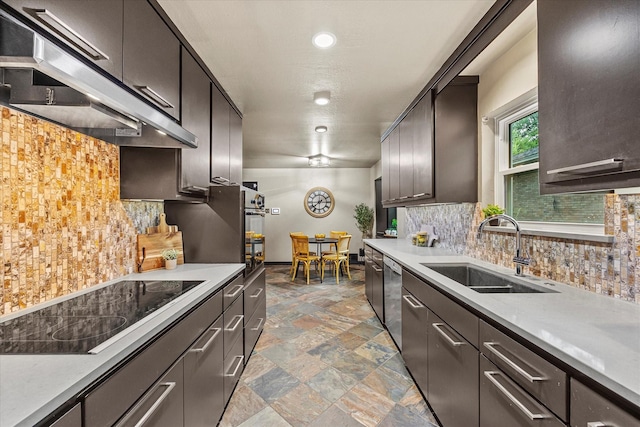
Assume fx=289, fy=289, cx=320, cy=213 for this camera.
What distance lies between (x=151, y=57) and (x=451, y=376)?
2261 millimetres

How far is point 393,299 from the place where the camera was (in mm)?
2744

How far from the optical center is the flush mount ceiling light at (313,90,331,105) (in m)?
2.79

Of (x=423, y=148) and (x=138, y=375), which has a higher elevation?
(x=423, y=148)

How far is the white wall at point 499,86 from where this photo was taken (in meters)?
1.91

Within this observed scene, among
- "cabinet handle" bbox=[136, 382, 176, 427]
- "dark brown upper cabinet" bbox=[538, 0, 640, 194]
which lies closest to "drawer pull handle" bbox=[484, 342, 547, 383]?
"dark brown upper cabinet" bbox=[538, 0, 640, 194]

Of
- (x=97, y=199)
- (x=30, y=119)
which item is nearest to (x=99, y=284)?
(x=97, y=199)

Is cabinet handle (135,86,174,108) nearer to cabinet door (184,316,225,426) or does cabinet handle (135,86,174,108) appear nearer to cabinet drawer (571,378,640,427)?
cabinet door (184,316,225,426)

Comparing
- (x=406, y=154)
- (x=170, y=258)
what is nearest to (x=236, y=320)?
(x=170, y=258)

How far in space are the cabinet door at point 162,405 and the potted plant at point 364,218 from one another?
608cm

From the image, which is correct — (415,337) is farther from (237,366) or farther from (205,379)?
(205,379)

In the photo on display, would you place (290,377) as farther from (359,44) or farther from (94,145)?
(359,44)

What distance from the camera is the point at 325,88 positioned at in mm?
2697

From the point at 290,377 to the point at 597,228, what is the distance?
7.32ft

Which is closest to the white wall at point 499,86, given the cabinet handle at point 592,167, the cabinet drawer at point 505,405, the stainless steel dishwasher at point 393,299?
the stainless steel dishwasher at point 393,299
